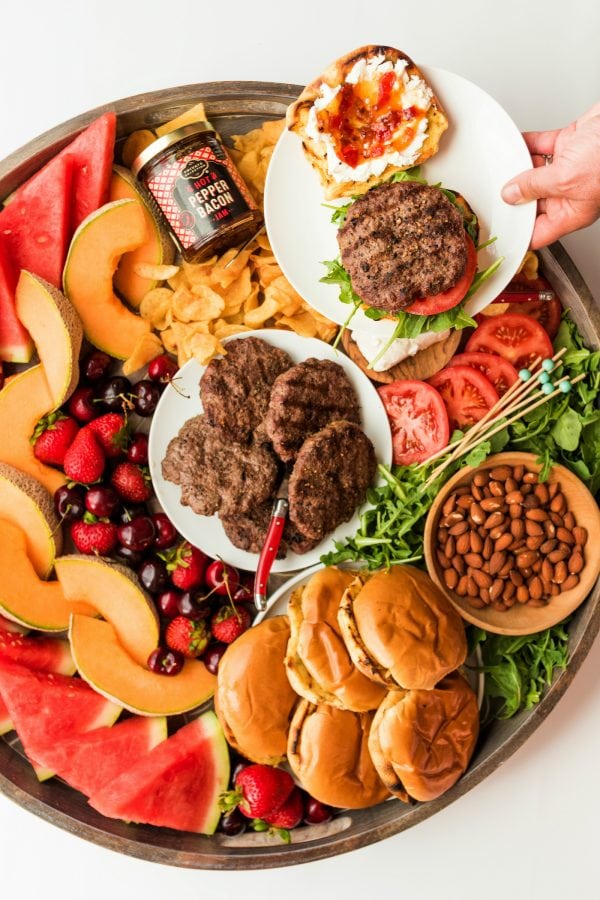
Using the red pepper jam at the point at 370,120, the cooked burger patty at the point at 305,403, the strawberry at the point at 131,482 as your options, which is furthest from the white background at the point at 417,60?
the strawberry at the point at 131,482

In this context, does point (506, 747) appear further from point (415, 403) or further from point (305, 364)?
point (305, 364)

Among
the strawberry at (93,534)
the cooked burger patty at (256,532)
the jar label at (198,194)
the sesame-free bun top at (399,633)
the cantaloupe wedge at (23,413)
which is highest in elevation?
the jar label at (198,194)

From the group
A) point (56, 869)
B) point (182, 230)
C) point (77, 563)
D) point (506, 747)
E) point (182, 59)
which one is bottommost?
point (56, 869)

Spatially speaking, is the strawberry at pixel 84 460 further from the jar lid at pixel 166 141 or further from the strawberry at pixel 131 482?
the jar lid at pixel 166 141

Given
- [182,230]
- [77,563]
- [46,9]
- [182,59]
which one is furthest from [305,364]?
[46,9]

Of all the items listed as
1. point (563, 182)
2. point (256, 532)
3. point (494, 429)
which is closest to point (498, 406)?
point (494, 429)

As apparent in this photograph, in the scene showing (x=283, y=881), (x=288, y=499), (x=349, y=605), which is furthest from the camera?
(x=283, y=881)

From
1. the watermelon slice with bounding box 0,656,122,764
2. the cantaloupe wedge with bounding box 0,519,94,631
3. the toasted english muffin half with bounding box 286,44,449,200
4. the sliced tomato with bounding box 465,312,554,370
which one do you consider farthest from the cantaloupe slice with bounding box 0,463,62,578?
the sliced tomato with bounding box 465,312,554,370
